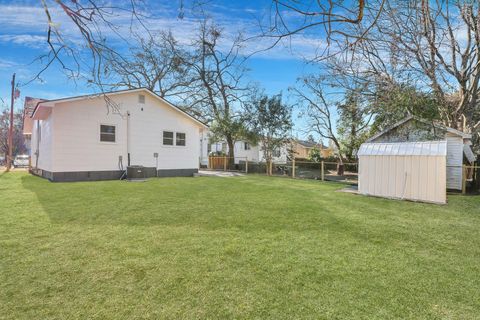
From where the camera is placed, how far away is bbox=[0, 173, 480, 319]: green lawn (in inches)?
83.9

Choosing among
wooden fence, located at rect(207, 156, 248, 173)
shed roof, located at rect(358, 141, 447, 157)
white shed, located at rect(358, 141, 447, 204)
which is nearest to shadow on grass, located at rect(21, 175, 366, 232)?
white shed, located at rect(358, 141, 447, 204)

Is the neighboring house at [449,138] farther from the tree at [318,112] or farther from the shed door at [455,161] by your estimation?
the tree at [318,112]

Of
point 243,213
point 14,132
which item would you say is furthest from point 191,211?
point 14,132

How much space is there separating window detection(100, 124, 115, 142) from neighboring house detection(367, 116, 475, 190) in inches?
489

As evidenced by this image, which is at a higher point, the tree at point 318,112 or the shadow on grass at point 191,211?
the tree at point 318,112

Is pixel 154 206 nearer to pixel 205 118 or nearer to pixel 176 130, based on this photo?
pixel 176 130

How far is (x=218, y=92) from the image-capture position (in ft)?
66.6

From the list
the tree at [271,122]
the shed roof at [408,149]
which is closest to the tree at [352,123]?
the tree at [271,122]

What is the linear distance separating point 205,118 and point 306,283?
62.8ft

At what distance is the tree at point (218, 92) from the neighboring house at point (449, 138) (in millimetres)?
10349

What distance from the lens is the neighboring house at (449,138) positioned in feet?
34.1

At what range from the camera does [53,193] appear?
23.6 feet

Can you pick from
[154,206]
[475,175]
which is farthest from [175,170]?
[475,175]

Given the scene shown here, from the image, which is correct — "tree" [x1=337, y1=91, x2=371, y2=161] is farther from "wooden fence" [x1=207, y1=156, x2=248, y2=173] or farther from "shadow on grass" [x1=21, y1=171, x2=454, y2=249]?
"wooden fence" [x1=207, y1=156, x2=248, y2=173]
